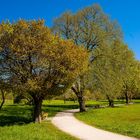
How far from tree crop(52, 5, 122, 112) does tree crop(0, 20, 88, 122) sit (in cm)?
2026

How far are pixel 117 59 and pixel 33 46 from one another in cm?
2332

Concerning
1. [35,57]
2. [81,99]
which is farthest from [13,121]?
[81,99]

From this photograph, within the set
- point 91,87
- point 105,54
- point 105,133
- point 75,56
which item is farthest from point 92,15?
point 105,133

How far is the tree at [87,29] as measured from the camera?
55.0 meters

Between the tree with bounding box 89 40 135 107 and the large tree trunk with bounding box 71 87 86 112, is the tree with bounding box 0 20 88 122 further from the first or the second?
the large tree trunk with bounding box 71 87 86 112

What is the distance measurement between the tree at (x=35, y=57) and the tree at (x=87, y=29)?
20261mm

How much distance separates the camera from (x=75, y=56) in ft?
113

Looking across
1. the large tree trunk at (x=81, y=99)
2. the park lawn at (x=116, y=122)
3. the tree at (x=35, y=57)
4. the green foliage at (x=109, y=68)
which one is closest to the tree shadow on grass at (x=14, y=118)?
the tree at (x=35, y=57)

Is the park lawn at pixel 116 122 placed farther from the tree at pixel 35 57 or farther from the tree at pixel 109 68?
the tree at pixel 109 68

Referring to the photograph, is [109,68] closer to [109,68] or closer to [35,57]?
[109,68]

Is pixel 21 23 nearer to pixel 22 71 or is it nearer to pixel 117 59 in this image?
pixel 22 71

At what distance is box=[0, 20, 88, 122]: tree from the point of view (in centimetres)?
3312

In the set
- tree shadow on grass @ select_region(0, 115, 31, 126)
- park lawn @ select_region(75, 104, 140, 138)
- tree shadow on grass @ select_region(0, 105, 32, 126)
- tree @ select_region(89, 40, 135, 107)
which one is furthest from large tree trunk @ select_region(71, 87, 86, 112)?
tree shadow on grass @ select_region(0, 115, 31, 126)

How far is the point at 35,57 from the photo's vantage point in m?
33.8
